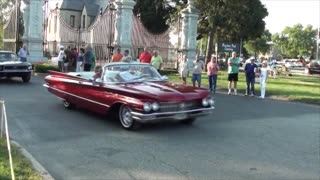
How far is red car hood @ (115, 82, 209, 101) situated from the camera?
30.5 feet

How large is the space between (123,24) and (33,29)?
17.2 ft

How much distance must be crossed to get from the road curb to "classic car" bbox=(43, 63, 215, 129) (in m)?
2.58

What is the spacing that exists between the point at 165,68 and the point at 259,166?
2484 cm

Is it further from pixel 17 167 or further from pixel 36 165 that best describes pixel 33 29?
pixel 17 167

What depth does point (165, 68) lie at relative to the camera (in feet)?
104

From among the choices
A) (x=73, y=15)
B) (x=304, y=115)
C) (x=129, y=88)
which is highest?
(x=73, y=15)

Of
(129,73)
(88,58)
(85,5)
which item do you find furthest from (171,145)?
(85,5)

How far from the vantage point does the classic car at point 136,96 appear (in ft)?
30.4

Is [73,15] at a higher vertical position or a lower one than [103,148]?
higher

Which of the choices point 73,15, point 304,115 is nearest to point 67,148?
point 304,115

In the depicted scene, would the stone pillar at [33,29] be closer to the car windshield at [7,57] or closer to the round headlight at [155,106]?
the car windshield at [7,57]

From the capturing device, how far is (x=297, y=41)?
432 ft

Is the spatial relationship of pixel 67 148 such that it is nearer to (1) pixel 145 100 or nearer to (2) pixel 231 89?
(1) pixel 145 100

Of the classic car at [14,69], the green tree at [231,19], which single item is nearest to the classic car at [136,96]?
the classic car at [14,69]
